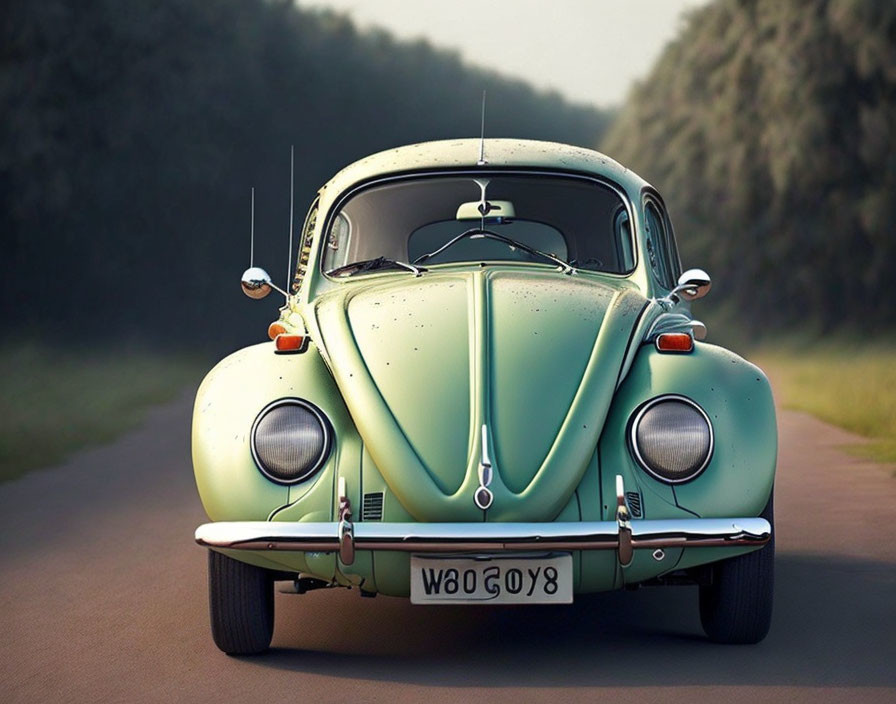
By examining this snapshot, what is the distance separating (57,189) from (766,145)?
459 inches

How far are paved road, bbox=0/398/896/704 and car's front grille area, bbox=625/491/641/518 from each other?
0.51m

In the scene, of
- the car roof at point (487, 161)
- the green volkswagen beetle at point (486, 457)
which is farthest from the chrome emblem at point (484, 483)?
the car roof at point (487, 161)

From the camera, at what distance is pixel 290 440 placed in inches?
201

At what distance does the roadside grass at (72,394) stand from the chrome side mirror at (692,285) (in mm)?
6018

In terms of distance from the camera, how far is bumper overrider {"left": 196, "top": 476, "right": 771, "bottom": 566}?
473cm

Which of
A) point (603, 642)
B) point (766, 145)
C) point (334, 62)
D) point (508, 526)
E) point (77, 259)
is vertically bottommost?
point (603, 642)

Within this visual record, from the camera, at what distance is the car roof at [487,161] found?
266 inches

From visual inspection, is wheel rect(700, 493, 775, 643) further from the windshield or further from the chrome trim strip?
the windshield

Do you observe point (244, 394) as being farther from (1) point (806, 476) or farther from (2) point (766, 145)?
(2) point (766, 145)

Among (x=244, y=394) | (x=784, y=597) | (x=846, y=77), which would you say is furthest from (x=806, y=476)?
(x=846, y=77)

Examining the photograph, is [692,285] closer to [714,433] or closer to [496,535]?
[714,433]

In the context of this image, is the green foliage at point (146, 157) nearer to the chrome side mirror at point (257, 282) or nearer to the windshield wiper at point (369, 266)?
the chrome side mirror at point (257, 282)

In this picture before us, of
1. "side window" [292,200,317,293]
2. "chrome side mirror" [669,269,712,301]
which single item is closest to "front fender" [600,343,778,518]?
"chrome side mirror" [669,269,712,301]

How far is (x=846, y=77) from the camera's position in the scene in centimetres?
2503
